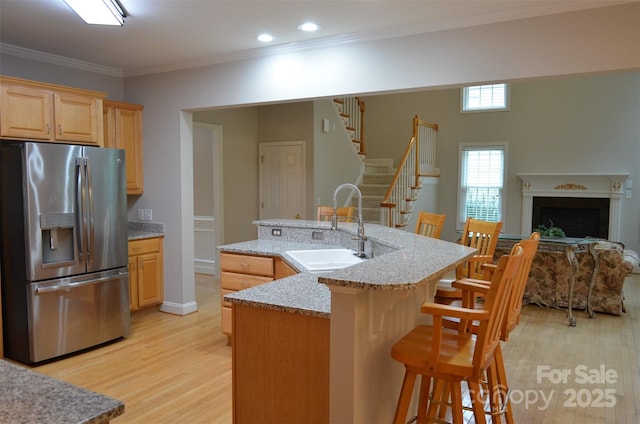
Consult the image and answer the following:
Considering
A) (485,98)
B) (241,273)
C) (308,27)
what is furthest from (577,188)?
(241,273)

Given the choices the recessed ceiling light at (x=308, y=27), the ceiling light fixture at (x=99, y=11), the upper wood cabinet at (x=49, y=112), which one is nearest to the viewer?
the ceiling light fixture at (x=99, y=11)

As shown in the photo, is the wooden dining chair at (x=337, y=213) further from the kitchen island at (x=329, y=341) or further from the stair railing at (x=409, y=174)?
the kitchen island at (x=329, y=341)

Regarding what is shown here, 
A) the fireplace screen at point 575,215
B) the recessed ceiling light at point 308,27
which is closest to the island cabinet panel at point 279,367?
the recessed ceiling light at point 308,27

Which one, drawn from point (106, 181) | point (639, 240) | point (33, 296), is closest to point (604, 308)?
point (639, 240)

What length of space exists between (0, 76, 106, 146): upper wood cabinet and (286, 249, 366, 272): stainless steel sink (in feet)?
7.10

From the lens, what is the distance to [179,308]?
4738 millimetres

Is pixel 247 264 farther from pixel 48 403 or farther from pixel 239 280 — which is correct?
pixel 48 403

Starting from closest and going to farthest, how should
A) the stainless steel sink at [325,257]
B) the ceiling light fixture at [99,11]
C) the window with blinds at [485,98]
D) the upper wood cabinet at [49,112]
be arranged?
the ceiling light fixture at [99,11] < the stainless steel sink at [325,257] < the upper wood cabinet at [49,112] < the window with blinds at [485,98]

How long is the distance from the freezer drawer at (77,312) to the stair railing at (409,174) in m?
3.56

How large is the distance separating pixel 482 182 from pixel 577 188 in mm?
1538

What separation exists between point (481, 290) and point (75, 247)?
122 inches

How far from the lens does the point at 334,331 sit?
167cm

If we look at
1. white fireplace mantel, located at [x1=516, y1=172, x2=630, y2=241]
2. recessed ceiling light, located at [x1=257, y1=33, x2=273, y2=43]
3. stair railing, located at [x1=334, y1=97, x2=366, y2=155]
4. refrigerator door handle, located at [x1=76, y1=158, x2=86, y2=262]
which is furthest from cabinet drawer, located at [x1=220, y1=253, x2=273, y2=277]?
white fireplace mantel, located at [x1=516, y1=172, x2=630, y2=241]

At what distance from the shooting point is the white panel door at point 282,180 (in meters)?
6.39
